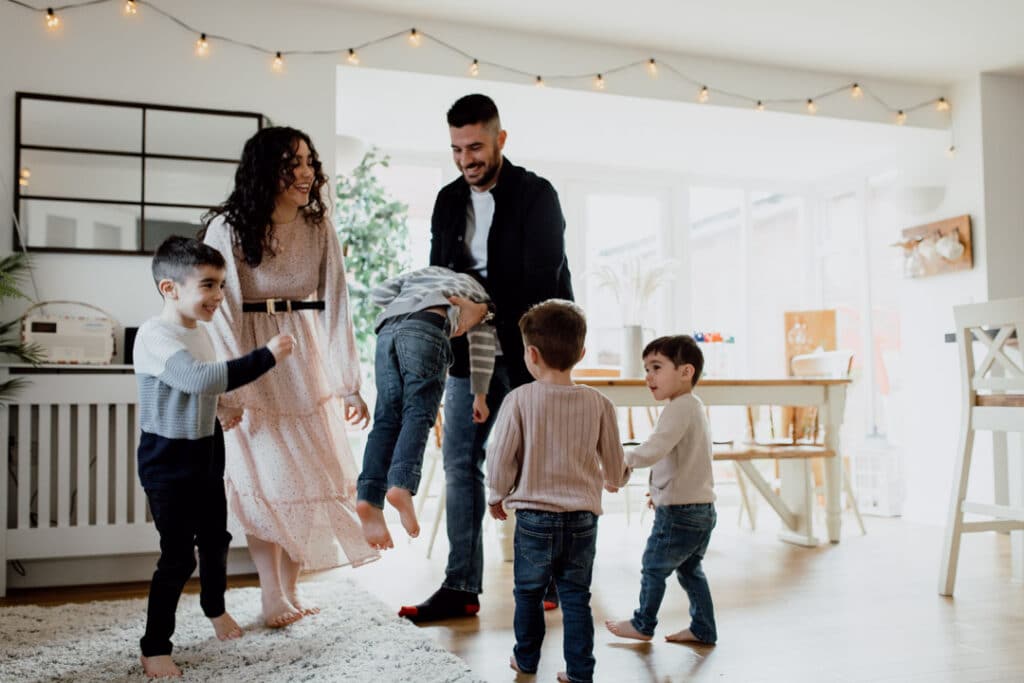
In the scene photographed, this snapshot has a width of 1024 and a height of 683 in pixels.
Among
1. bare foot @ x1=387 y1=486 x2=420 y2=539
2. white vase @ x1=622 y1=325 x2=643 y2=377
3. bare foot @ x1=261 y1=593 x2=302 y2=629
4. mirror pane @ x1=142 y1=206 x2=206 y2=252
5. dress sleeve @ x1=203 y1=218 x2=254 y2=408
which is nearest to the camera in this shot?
bare foot @ x1=387 y1=486 x2=420 y2=539

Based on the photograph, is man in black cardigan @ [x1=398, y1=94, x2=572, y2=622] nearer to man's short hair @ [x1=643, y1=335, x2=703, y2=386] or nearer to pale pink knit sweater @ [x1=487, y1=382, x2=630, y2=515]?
man's short hair @ [x1=643, y1=335, x2=703, y2=386]

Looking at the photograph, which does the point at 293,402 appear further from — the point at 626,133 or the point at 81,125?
the point at 626,133

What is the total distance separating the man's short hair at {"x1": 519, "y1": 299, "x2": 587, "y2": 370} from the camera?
6.41 feet

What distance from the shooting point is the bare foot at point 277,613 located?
2518 mm

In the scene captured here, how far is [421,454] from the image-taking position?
2.06 m

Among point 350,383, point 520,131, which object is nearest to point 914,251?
point 520,131

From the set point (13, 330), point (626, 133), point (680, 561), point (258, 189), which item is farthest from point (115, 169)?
point (626, 133)

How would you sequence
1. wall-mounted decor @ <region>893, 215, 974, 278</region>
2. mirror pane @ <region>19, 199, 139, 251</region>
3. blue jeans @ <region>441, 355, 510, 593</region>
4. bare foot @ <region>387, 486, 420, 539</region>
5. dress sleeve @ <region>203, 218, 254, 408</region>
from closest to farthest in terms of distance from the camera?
bare foot @ <region>387, 486, 420, 539</region>, dress sleeve @ <region>203, 218, 254, 408</region>, blue jeans @ <region>441, 355, 510, 593</region>, mirror pane @ <region>19, 199, 139, 251</region>, wall-mounted decor @ <region>893, 215, 974, 278</region>

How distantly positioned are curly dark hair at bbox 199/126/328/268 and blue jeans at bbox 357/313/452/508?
1.75ft

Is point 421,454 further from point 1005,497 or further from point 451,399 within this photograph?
point 1005,497

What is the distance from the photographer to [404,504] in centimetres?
A: 201

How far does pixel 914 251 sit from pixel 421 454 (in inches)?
167

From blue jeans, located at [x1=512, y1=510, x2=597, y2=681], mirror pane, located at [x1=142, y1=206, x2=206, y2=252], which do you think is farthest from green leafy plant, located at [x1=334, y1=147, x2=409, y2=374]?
blue jeans, located at [x1=512, y1=510, x2=597, y2=681]

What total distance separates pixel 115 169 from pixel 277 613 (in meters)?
2.08
